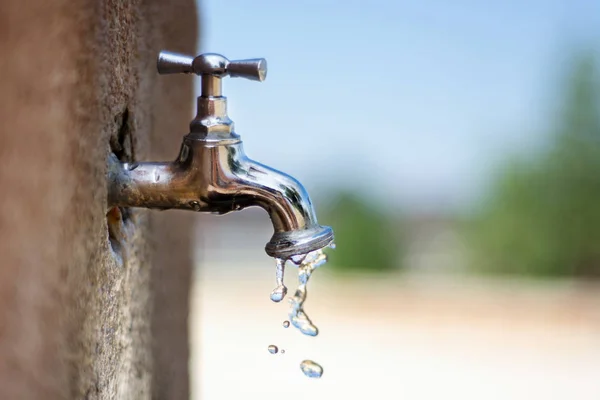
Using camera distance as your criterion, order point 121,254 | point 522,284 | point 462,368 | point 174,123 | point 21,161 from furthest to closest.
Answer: point 522,284
point 462,368
point 174,123
point 121,254
point 21,161

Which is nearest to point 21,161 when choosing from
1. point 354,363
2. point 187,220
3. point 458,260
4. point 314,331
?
point 314,331

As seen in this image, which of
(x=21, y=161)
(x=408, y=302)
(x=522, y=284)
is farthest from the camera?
(x=522, y=284)

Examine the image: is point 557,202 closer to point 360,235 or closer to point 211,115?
point 360,235

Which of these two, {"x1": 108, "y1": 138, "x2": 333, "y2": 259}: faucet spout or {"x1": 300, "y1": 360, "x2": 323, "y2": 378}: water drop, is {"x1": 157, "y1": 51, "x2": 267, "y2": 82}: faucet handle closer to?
{"x1": 108, "y1": 138, "x2": 333, "y2": 259}: faucet spout

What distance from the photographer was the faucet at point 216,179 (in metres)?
0.56

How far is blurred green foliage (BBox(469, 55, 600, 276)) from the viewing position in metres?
4.48

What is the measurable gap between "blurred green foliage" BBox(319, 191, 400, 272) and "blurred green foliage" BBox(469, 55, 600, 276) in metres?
0.55

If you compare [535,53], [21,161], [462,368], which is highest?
[535,53]

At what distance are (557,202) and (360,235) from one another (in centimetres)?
133

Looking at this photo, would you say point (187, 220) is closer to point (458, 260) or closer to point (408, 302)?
point (408, 302)

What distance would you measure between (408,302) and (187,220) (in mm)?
3170

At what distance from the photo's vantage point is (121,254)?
2.02 feet

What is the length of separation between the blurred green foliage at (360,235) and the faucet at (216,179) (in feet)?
12.5

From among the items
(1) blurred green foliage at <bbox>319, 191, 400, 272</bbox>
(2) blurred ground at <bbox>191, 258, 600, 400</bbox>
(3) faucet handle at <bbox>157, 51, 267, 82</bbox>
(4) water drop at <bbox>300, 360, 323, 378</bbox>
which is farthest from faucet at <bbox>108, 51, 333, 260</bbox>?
(1) blurred green foliage at <bbox>319, 191, 400, 272</bbox>
